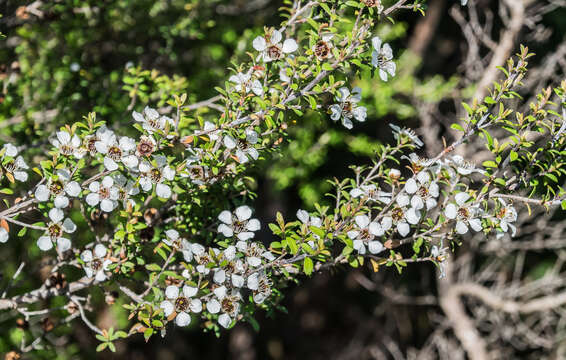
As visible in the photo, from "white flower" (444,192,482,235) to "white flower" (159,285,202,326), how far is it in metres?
0.79

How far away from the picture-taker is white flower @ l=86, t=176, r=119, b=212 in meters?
1.36

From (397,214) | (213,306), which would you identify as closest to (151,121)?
(213,306)

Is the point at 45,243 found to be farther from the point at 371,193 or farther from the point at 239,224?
the point at 371,193

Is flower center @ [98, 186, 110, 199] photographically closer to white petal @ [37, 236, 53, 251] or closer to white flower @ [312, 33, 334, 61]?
white petal @ [37, 236, 53, 251]

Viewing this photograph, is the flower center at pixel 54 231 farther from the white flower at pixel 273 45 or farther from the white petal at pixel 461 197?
the white petal at pixel 461 197

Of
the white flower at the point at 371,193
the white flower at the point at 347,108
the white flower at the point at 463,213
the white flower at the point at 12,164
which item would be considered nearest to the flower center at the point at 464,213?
the white flower at the point at 463,213

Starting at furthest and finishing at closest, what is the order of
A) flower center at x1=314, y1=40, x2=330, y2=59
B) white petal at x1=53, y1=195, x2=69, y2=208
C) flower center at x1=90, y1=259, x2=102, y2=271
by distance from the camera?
flower center at x1=90, y1=259, x2=102, y2=271, flower center at x1=314, y1=40, x2=330, y2=59, white petal at x1=53, y1=195, x2=69, y2=208

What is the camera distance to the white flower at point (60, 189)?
1.34 meters

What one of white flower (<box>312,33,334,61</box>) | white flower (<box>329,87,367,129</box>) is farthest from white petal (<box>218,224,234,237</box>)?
white flower (<box>312,33,334,61</box>)

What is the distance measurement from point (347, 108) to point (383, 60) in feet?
0.61

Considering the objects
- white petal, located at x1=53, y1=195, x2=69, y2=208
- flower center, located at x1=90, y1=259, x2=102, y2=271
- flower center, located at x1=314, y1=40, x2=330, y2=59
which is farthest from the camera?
flower center, located at x1=90, y1=259, x2=102, y2=271

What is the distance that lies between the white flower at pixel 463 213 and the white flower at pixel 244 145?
23.8 inches

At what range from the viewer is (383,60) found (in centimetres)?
149

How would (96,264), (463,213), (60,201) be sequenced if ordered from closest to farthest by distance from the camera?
1. (60,201)
2. (463,213)
3. (96,264)
